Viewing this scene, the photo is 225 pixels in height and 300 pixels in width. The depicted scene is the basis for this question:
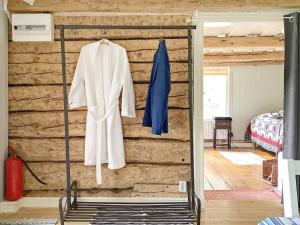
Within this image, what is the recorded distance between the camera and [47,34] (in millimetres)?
3062

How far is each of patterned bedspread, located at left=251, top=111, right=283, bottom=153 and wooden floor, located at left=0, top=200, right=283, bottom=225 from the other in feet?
8.17

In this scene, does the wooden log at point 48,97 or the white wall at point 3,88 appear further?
the wooden log at point 48,97

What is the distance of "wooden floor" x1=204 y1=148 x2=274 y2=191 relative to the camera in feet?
13.2

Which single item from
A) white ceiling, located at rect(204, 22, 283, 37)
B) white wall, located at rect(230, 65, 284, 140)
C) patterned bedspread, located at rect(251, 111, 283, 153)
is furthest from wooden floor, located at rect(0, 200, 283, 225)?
white wall, located at rect(230, 65, 284, 140)

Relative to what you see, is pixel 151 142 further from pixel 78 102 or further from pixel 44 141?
pixel 44 141

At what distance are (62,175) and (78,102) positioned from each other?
84 cm

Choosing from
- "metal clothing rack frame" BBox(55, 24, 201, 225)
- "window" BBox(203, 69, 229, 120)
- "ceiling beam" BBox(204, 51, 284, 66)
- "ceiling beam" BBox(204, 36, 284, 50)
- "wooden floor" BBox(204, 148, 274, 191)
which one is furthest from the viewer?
"window" BBox(203, 69, 229, 120)

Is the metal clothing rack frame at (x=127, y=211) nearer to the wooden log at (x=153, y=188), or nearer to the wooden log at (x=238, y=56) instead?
the wooden log at (x=153, y=188)

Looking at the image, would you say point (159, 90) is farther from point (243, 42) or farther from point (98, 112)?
point (243, 42)

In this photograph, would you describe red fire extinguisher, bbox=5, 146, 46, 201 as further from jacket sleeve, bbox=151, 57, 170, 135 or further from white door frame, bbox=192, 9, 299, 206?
white door frame, bbox=192, 9, 299, 206

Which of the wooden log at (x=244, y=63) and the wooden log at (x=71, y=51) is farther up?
the wooden log at (x=244, y=63)

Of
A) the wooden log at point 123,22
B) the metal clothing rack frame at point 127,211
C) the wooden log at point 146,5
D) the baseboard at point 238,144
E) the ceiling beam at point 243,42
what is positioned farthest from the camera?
the baseboard at point 238,144

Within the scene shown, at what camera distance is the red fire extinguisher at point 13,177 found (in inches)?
121

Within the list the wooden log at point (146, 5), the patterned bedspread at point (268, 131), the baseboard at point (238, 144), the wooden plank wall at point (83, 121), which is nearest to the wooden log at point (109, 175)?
the wooden plank wall at point (83, 121)
